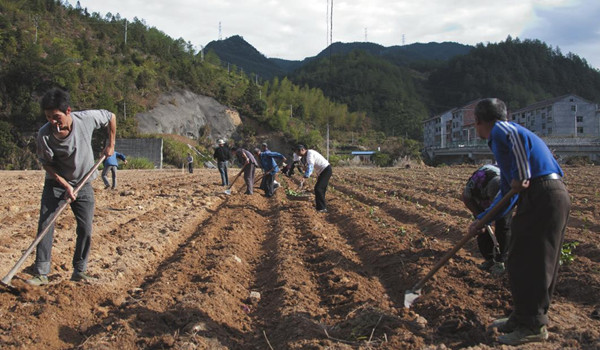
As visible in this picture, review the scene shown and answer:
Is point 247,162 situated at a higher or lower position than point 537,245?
higher

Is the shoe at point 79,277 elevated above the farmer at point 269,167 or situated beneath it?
situated beneath

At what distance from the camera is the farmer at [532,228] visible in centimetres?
288

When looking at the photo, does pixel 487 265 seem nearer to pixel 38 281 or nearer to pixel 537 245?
pixel 537 245

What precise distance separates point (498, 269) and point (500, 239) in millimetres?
301

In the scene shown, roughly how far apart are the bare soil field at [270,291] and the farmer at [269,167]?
410 centimetres

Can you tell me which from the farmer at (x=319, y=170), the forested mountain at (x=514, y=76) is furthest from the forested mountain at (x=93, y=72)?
the forested mountain at (x=514, y=76)

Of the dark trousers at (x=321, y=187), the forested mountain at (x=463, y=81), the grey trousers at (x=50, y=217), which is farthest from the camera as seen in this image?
the forested mountain at (x=463, y=81)

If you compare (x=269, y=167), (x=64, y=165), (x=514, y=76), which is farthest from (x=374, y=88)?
(x=64, y=165)

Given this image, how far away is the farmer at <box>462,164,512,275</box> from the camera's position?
459 cm

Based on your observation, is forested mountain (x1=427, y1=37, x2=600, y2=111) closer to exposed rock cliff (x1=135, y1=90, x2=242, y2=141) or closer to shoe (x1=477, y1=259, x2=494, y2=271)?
exposed rock cliff (x1=135, y1=90, x2=242, y2=141)

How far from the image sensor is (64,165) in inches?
162

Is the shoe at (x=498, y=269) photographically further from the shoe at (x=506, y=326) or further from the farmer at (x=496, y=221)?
the shoe at (x=506, y=326)

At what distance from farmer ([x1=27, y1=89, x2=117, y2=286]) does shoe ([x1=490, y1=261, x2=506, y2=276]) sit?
393 centimetres

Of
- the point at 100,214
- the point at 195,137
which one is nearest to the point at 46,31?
the point at 195,137
